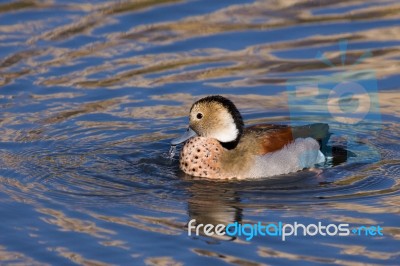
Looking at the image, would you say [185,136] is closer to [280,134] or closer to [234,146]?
[234,146]

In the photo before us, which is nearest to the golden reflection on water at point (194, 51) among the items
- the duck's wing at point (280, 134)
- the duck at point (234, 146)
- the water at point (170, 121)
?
the water at point (170, 121)

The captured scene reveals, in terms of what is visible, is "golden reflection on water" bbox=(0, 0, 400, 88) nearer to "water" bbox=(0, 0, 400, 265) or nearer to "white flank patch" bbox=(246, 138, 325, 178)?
"water" bbox=(0, 0, 400, 265)

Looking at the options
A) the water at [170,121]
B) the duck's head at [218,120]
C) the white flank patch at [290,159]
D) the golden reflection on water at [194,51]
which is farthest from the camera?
the golden reflection on water at [194,51]

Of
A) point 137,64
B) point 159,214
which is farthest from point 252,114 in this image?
point 159,214

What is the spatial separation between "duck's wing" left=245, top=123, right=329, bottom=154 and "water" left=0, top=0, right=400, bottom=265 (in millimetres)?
360

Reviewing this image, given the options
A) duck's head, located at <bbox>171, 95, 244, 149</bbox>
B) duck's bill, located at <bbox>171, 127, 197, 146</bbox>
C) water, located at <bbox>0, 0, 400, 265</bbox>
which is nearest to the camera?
water, located at <bbox>0, 0, 400, 265</bbox>

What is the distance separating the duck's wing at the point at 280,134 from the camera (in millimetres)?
10344

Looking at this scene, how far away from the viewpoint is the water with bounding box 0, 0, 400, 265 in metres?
8.27

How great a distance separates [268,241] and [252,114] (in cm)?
377

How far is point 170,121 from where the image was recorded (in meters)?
11.6

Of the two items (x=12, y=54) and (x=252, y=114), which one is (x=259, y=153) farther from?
(x=12, y=54)

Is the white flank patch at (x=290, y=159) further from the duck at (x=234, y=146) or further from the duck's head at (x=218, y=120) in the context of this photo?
the duck's head at (x=218, y=120)

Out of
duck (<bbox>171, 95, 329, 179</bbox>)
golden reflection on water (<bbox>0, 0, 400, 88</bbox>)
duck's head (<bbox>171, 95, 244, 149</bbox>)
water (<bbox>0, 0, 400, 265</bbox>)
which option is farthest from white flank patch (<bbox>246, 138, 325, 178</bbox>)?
golden reflection on water (<bbox>0, 0, 400, 88</bbox>)

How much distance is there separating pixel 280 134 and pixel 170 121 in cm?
158
